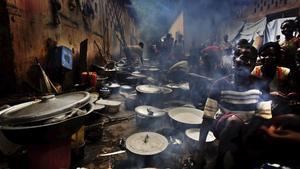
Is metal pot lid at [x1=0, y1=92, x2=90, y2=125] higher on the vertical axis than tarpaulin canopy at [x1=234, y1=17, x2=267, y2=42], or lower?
lower

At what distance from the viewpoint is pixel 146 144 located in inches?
155

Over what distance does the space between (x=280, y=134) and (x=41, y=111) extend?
2702 mm

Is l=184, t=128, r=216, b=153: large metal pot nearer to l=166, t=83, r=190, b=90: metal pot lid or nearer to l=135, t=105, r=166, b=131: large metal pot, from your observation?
l=135, t=105, r=166, b=131: large metal pot

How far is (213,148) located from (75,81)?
5503 mm

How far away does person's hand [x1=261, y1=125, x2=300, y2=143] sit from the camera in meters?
1.38

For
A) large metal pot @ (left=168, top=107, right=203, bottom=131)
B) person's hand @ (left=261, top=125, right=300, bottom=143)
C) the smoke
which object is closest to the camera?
person's hand @ (left=261, top=125, right=300, bottom=143)

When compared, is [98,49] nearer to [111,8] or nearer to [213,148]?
[111,8]

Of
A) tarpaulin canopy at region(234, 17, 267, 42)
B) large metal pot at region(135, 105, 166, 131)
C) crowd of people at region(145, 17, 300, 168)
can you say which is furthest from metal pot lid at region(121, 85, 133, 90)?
tarpaulin canopy at region(234, 17, 267, 42)

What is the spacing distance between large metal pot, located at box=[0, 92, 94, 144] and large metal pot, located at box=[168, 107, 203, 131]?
2.67m

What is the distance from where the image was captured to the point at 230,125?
2930mm

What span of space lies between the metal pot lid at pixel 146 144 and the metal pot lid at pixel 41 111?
1.33 metres

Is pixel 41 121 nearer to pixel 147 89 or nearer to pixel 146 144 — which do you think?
pixel 146 144

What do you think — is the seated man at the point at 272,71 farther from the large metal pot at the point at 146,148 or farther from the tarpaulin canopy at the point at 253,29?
the tarpaulin canopy at the point at 253,29

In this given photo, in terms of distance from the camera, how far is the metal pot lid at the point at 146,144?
3719 millimetres
